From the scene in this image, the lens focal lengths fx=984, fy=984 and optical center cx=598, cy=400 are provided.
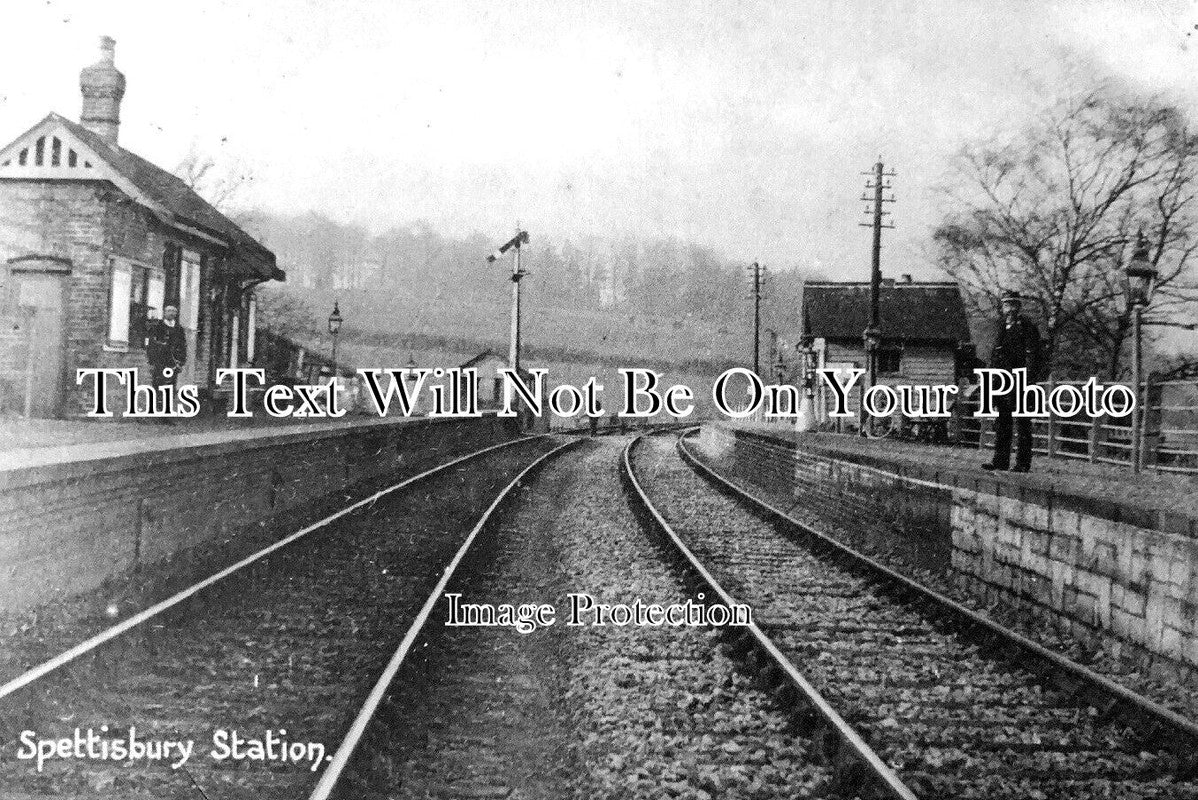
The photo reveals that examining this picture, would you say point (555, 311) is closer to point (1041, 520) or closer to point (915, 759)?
point (1041, 520)

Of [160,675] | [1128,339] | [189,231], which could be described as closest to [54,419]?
[189,231]

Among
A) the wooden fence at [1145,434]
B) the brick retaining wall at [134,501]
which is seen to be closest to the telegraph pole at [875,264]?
the wooden fence at [1145,434]

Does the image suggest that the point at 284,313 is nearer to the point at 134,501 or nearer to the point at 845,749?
the point at 134,501

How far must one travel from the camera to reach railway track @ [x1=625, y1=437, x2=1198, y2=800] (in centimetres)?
333

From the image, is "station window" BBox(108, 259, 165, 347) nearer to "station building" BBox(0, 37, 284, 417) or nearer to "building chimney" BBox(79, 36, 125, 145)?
"station building" BBox(0, 37, 284, 417)

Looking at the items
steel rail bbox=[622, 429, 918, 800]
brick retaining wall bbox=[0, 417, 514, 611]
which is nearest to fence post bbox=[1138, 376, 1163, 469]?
steel rail bbox=[622, 429, 918, 800]

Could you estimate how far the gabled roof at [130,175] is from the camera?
5645mm

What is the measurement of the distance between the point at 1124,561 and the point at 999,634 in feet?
2.27

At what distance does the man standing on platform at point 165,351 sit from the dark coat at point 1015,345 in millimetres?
6445

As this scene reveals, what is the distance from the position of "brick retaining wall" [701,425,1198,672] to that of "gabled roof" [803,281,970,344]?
74.2ft

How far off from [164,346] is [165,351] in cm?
A: 12

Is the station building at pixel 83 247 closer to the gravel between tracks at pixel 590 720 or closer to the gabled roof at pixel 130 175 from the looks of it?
the gabled roof at pixel 130 175

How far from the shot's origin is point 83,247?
6.36 m

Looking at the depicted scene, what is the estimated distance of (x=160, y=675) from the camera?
13.5ft
